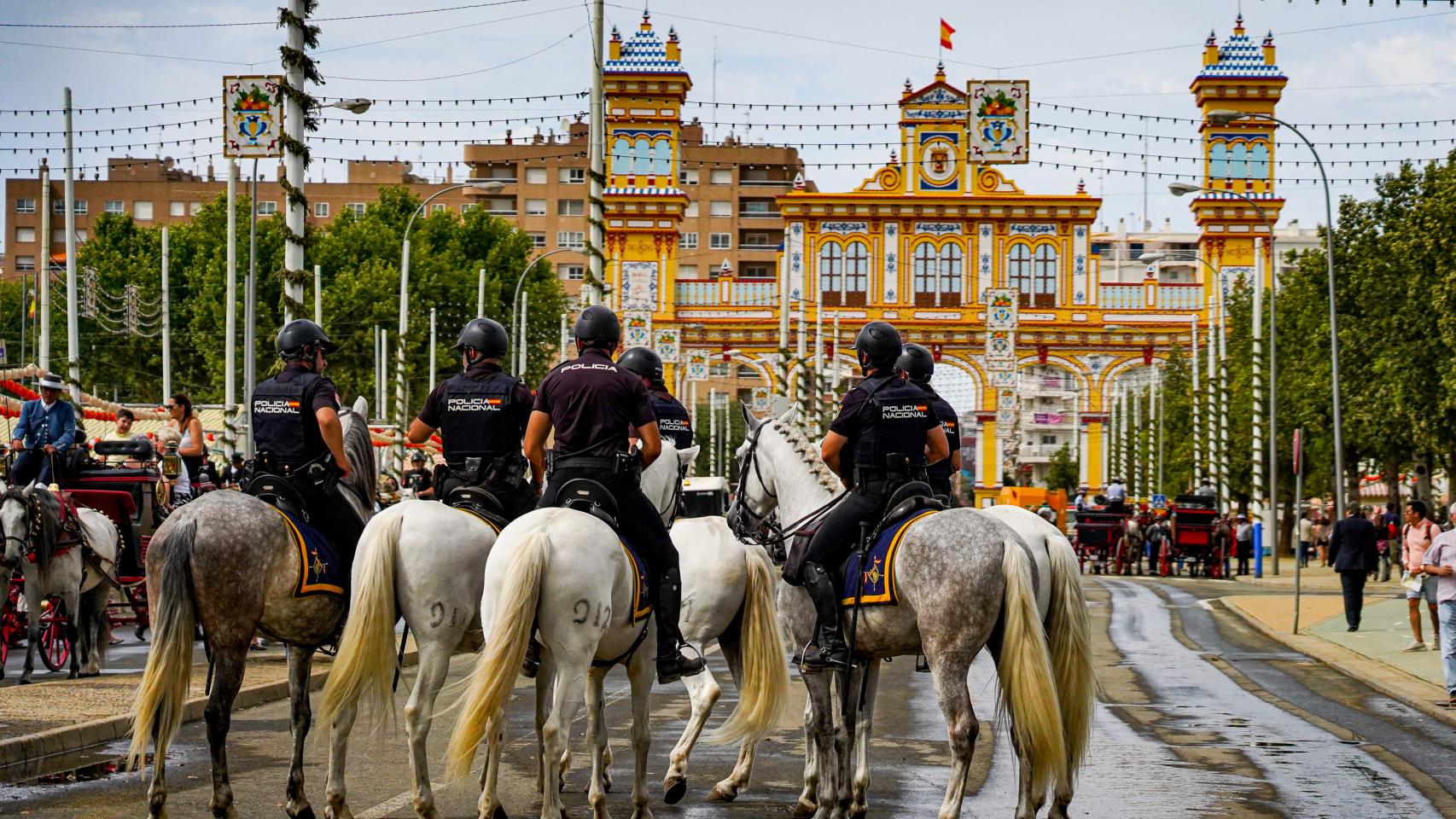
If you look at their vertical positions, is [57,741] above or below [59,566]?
below

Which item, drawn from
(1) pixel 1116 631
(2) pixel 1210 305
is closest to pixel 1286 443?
(2) pixel 1210 305

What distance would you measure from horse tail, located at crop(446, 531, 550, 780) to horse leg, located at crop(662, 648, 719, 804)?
1.80 meters

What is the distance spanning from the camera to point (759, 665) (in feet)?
35.0

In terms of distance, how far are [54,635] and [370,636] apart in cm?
970

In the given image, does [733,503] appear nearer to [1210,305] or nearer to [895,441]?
[895,441]

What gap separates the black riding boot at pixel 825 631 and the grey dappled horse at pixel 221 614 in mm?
2461

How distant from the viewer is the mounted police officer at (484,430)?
34.3ft

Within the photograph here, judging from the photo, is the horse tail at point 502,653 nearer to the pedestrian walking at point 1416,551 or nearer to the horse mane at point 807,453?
the horse mane at point 807,453

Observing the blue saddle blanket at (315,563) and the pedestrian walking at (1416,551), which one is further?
the pedestrian walking at (1416,551)

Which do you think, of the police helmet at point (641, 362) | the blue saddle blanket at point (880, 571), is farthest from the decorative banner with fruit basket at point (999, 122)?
the blue saddle blanket at point (880, 571)

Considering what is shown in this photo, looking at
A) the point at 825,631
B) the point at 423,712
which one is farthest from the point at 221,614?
the point at 825,631

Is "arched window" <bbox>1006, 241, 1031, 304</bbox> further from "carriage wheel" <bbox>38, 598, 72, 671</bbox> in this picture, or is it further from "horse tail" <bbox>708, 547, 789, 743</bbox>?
"horse tail" <bbox>708, 547, 789, 743</bbox>

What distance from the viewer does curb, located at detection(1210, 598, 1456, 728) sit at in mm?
16688

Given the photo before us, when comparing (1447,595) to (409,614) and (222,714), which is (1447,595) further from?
(222,714)
